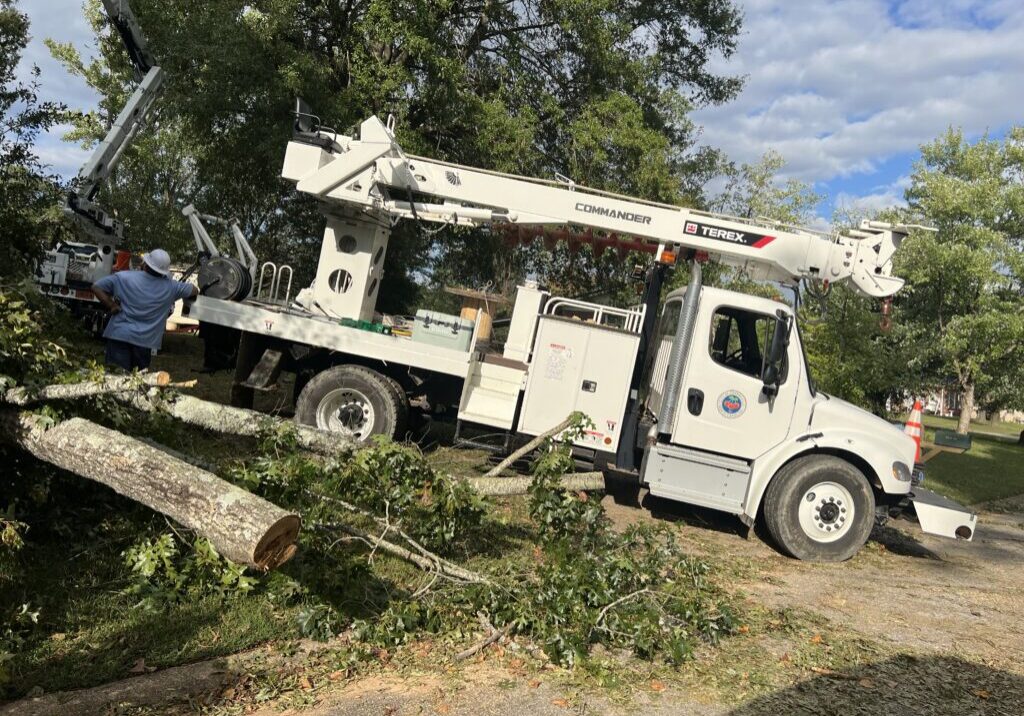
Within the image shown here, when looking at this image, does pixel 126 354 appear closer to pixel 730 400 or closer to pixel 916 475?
pixel 730 400

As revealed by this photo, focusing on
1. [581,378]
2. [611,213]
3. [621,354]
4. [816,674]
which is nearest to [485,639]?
[816,674]

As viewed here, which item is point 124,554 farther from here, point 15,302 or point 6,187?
point 6,187

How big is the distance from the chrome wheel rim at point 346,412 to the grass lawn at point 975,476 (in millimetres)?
9748

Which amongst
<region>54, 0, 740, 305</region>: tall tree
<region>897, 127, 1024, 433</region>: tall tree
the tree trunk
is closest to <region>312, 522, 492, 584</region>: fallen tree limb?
<region>54, 0, 740, 305</region>: tall tree

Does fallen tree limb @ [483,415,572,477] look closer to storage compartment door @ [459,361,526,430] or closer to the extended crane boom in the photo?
storage compartment door @ [459,361,526,430]

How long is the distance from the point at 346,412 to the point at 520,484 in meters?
2.96

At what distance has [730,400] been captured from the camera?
7473 mm

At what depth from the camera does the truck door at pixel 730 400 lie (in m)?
7.44

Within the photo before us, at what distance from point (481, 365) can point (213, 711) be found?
5.05 m

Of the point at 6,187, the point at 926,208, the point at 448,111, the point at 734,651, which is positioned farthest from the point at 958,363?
the point at 6,187

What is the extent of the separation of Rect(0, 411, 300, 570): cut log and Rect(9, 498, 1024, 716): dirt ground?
25.1 inches

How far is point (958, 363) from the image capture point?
90.9ft

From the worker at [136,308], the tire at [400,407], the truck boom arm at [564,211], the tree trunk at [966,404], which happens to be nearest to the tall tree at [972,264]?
the tree trunk at [966,404]

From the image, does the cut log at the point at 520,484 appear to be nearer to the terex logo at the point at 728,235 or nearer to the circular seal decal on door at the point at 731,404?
the circular seal decal on door at the point at 731,404
